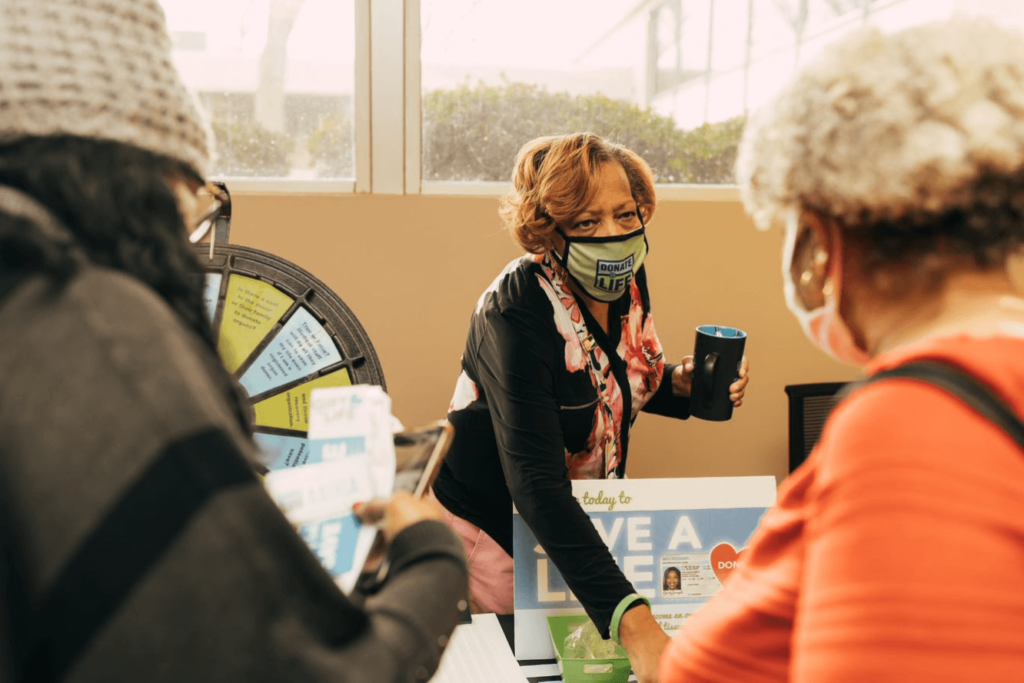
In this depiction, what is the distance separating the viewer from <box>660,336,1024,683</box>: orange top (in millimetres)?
451

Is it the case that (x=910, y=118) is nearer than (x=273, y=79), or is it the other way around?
(x=910, y=118)

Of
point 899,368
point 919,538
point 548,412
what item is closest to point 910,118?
point 899,368

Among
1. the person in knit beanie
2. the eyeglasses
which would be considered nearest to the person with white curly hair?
the person in knit beanie

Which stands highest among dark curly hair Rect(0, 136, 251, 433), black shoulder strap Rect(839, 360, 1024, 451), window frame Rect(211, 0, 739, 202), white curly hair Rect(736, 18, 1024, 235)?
window frame Rect(211, 0, 739, 202)

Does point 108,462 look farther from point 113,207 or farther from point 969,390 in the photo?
point 969,390

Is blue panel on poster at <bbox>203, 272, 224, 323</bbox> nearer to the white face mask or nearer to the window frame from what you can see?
the white face mask

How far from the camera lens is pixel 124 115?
1.88ft

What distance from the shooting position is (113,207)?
1.81 feet

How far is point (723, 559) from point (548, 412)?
0.38 metres

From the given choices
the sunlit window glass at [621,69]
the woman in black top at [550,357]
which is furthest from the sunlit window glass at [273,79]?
the woman in black top at [550,357]

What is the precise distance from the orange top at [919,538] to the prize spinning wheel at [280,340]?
2.59 feet

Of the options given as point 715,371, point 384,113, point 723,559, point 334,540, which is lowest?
point 723,559

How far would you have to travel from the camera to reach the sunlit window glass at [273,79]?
216 centimetres

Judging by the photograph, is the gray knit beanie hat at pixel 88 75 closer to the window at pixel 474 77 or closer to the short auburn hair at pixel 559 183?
the short auburn hair at pixel 559 183
